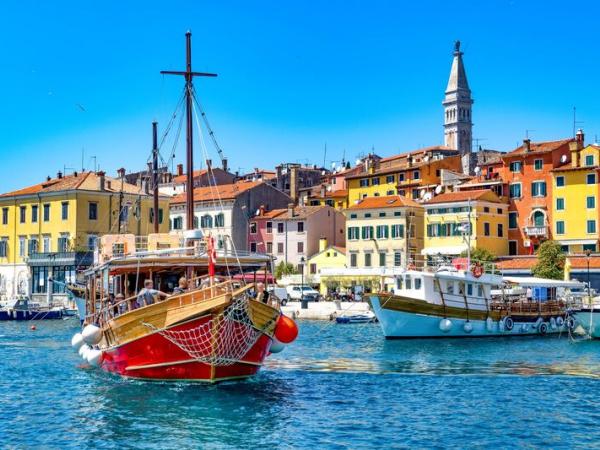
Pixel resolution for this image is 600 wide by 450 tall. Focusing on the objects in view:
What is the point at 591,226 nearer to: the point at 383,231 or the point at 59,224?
the point at 383,231

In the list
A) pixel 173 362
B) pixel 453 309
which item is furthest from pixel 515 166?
pixel 173 362

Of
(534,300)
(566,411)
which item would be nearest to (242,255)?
(566,411)

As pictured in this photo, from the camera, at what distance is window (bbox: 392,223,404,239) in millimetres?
77875

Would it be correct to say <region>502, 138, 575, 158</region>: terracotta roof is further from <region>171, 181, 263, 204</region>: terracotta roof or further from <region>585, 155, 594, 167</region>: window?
<region>171, 181, 263, 204</region>: terracotta roof

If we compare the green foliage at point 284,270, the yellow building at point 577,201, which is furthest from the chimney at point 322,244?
the yellow building at point 577,201

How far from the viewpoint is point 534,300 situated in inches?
2018

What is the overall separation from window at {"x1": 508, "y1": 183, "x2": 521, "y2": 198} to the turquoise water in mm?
41230

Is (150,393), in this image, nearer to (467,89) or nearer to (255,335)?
(255,335)

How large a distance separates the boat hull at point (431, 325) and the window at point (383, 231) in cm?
3099

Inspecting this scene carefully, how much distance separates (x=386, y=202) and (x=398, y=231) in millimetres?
3001

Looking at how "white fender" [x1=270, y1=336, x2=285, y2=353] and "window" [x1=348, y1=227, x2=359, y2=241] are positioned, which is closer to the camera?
"white fender" [x1=270, y1=336, x2=285, y2=353]

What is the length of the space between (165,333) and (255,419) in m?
4.31

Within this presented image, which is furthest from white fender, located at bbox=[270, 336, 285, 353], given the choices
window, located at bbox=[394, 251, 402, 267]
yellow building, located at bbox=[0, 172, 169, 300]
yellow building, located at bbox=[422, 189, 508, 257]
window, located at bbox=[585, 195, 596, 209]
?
window, located at bbox=[394, 251, 402, 267]

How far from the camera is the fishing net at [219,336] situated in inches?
944
